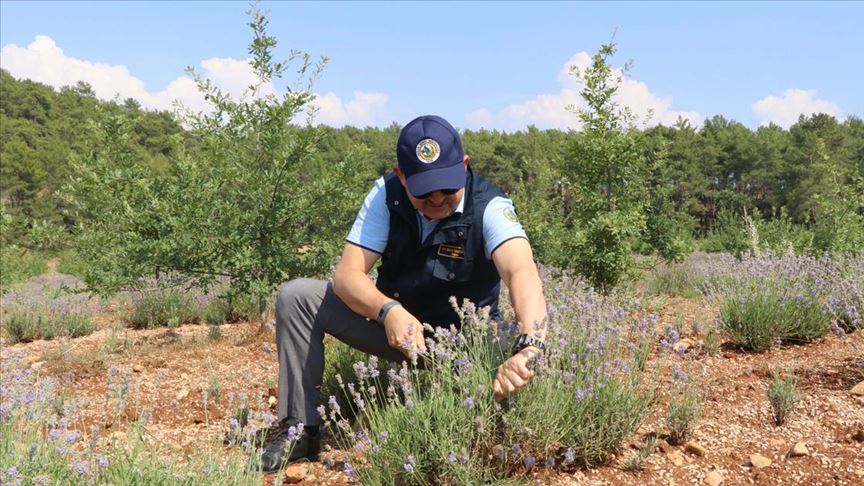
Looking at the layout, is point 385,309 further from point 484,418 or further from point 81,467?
point 81,467

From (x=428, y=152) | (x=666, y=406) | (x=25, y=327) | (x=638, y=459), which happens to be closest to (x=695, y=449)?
(x=638, y=459)

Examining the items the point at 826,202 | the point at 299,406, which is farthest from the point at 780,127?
the point at 299,406

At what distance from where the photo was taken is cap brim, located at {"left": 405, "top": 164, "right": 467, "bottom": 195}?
2.30m

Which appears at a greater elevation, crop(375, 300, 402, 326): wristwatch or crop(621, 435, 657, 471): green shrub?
crop(375, 300, 402, 326): wristwatch

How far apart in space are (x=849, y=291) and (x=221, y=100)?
512 cm

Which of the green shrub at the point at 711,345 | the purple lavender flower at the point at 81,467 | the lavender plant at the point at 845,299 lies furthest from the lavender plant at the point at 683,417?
the purple lavender flower at the point at 81,467

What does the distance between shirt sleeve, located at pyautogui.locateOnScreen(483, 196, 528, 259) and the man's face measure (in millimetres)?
135

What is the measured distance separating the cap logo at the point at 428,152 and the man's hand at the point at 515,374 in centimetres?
83

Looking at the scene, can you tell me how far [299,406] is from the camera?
8.23ft

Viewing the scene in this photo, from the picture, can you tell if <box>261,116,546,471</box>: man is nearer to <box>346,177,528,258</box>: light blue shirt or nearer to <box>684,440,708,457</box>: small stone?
<box>346,177,528,258</box>: light blue shirt

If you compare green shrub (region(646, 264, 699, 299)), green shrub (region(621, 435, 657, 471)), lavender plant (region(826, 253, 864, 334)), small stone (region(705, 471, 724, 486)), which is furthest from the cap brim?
green shrub (region(646, 264, 699, 299))

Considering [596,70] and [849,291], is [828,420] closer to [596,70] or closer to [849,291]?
[849,291]

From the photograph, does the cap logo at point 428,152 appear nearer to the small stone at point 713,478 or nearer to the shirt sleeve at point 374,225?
the shirt sleeve at point 374,225

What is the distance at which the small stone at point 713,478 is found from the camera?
2170 millimetres
